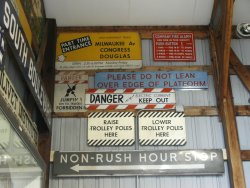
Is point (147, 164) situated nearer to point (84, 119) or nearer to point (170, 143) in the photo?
point (170, 143)

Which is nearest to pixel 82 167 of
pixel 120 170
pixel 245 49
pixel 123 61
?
pixel 120 170

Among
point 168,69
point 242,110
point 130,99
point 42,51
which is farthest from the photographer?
point 168,69

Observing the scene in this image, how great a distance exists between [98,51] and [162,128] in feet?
5.70

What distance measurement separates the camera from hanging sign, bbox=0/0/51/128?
383 cm

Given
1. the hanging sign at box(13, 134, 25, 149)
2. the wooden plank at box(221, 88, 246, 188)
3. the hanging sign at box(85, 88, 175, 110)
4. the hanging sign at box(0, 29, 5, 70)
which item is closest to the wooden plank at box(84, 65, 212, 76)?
the hanging sign at box(85, 88, 175, 110)

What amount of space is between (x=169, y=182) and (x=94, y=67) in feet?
7.39

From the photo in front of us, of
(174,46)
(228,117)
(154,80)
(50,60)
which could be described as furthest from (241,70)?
(50,60)

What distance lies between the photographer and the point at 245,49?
282 inches

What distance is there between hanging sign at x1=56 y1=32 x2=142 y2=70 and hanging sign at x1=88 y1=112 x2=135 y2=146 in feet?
2.94

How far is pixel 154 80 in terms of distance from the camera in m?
6.86

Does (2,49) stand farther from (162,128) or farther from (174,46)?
(174,46)

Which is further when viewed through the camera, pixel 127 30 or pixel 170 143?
pixel 127 30

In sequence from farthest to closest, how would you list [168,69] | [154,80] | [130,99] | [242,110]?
[168,69] → [154,80] → [130,99] → [242,110]

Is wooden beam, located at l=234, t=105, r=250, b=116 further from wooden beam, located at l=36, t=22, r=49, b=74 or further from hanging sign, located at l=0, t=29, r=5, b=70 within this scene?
hanging sign, located at l=0, t=29, r=5, b=70
